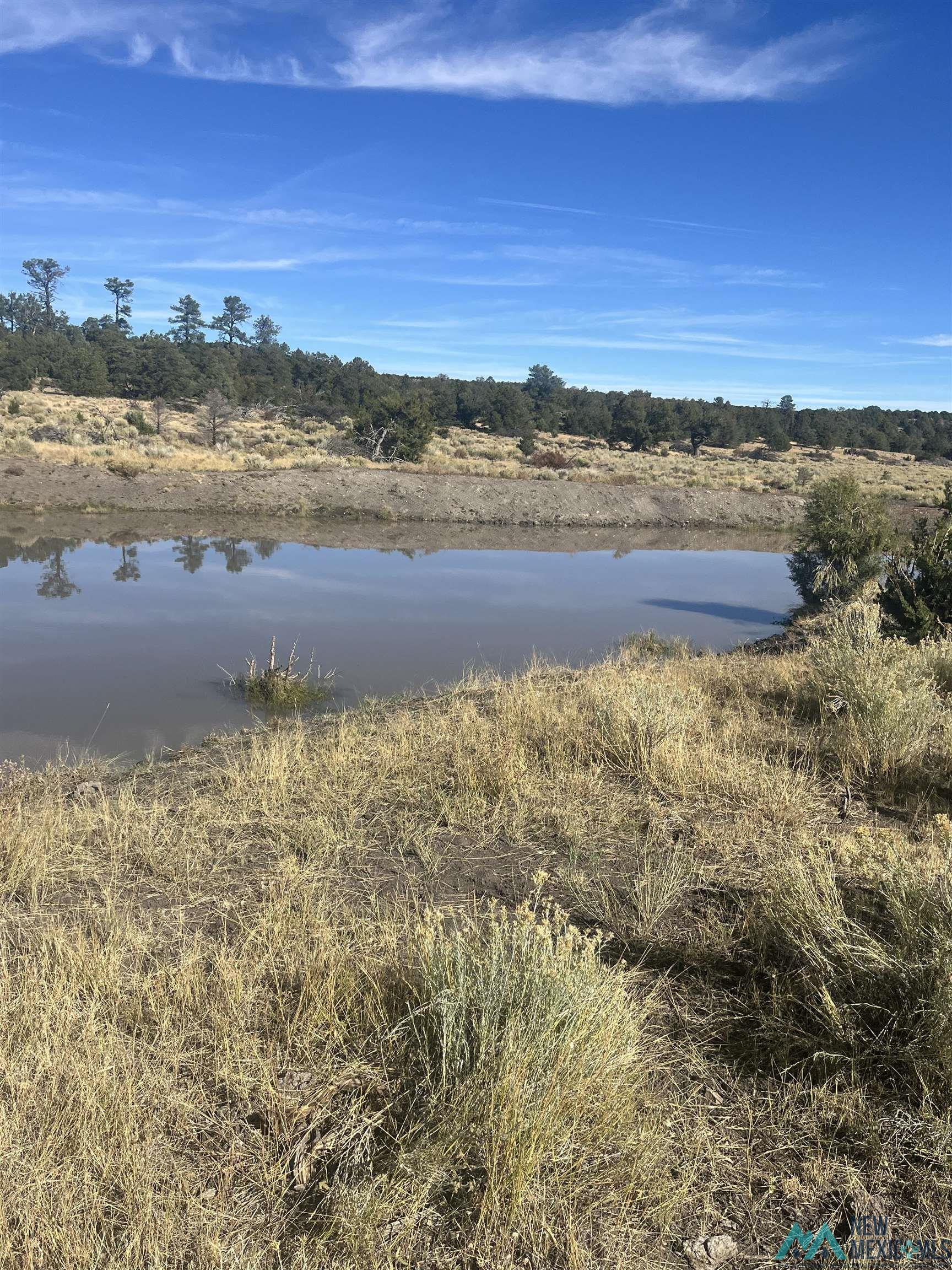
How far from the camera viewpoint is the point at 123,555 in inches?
724

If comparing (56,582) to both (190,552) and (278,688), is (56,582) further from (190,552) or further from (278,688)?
(278,688)

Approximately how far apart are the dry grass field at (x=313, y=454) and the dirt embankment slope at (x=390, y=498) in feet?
5.11

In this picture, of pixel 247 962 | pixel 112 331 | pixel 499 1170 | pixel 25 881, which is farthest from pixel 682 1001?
pixel 112 331

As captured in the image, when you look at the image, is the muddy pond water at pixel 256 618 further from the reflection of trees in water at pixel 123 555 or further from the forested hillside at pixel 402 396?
the forested hillside at pixel 402 396

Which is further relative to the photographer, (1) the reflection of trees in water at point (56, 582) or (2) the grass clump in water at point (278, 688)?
(1) the reflection of trees in water at point (56, 582)

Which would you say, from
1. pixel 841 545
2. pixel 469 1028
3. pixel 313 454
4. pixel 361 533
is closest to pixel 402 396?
pixel 313 454

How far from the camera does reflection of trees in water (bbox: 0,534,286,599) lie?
49.9 ft

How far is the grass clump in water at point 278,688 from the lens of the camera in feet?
29.5

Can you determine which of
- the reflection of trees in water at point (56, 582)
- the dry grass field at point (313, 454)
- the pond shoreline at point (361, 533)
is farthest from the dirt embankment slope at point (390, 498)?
the reflection of trees in water at point (56, 582)

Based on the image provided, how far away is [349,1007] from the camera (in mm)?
3125

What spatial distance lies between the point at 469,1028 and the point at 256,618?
10.9 metres

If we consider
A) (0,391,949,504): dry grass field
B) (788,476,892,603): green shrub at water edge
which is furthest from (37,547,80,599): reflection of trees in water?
(788,476,892,603): green shrub at water edge

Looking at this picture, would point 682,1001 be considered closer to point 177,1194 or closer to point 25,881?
point 177,1194

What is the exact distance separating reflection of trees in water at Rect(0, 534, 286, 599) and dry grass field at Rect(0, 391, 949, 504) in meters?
7.75
